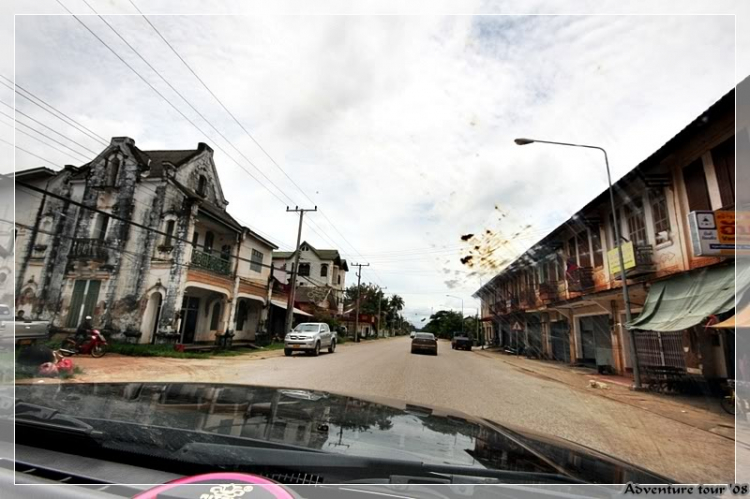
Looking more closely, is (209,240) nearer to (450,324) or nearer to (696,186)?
(696,186)

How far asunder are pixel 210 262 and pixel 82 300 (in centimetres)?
551

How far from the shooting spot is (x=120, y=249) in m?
16.5

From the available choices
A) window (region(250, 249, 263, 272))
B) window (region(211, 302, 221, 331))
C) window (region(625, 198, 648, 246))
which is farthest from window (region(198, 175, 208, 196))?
window (region(625, 198, 648, 246))

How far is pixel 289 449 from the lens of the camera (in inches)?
61.4

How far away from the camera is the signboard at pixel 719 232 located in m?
7.85

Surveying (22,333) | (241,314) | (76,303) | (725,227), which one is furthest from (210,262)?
(725,227)

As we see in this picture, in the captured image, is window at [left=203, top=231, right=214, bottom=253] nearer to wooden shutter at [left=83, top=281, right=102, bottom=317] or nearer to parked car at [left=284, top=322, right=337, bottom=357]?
wooden shutter at [left=83, top=281, right=102, bottom=317]

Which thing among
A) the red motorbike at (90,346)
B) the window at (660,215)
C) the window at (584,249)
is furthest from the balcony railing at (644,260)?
the red motorbike at (90,346)

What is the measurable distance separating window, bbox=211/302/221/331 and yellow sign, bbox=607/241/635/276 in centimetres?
1873

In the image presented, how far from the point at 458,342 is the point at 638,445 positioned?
96.6ft

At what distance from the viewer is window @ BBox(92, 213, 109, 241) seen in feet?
55.4

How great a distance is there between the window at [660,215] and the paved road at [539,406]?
18.2ft

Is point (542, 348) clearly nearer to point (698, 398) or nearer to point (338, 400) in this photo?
point (698, 398)

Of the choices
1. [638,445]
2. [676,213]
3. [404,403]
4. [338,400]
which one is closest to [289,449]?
[338,400]
